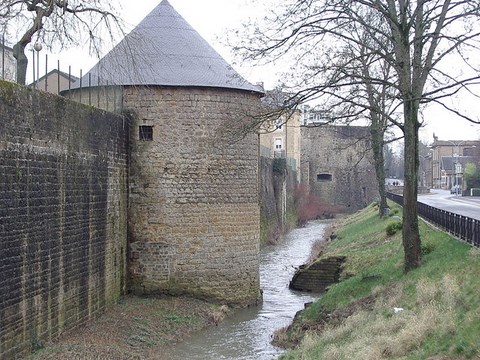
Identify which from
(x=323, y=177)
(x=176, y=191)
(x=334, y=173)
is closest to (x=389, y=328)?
(x=176, y=191)

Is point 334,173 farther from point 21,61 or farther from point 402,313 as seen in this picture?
point 402,313

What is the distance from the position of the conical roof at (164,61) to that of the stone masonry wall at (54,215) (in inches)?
62.3

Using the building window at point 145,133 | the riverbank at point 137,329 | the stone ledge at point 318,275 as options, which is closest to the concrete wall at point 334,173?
the stone ledge at point 318,275

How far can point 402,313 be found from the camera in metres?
11.8

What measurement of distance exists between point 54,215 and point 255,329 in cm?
596

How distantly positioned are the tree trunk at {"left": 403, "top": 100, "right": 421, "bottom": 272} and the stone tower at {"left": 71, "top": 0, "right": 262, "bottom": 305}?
412cm

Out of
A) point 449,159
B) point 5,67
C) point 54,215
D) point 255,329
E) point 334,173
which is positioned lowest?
point 255,329

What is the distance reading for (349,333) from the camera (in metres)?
12.4

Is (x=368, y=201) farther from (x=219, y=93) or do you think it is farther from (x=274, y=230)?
(x=219, y=93)

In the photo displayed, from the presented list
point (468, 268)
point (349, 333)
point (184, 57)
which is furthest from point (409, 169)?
point (184, 57)

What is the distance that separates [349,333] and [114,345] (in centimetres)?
433

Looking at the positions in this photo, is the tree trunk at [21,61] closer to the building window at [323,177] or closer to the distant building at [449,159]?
the building window at [323,177]

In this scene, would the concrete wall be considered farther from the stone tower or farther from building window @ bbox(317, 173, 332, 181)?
the stone tower

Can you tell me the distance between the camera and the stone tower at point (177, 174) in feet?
58.5
